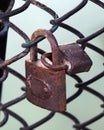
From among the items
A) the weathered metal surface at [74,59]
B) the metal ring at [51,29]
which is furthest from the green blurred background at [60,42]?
the weathered metal surface at [74,59]

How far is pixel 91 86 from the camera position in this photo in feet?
3.15

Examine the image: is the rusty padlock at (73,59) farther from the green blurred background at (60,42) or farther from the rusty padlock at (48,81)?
the green blurred background at (60,42)

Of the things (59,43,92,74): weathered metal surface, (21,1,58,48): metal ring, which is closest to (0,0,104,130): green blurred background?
(21,1,58,48): metal ring

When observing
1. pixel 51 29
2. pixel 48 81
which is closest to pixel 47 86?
pixel 48 81

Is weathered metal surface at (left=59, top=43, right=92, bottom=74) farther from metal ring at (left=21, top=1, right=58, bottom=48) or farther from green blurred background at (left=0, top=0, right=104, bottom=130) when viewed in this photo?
green blurred background at (left=0, top=0, right=104, bottom=130)

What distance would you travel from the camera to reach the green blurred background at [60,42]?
0.85 meters

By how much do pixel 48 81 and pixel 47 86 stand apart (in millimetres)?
14

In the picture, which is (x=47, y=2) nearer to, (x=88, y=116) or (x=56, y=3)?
(x=56, y=3)

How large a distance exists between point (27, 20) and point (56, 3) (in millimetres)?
90

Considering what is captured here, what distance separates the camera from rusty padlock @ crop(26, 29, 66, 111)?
62cm

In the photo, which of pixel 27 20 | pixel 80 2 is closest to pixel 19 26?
pixel 27 20

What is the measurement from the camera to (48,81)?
632 mm

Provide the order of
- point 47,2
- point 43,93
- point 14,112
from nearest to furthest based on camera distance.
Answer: point 43,93
point 47,2
point 14,112

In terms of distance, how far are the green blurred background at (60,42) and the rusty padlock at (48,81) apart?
19 centimetres
